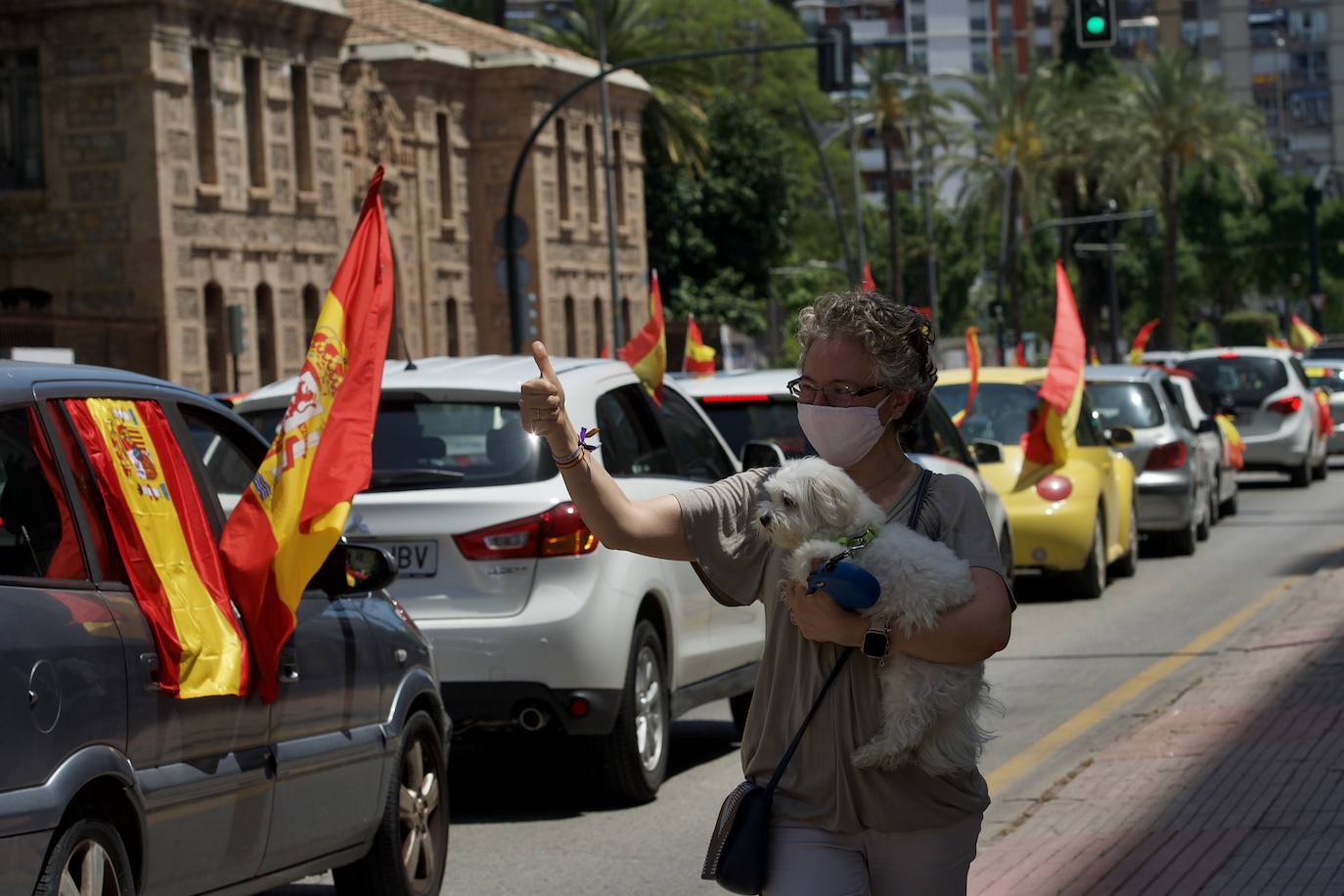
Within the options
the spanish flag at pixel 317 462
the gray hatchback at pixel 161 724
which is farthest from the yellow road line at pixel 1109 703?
the spanish flag at pixel 317 462

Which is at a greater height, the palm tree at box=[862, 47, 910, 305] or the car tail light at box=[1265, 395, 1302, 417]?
the palm tree at box=[862, 47, 910, 305]

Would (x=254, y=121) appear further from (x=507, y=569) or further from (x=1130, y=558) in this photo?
(x=507, y=569)

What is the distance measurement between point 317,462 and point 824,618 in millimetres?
2894

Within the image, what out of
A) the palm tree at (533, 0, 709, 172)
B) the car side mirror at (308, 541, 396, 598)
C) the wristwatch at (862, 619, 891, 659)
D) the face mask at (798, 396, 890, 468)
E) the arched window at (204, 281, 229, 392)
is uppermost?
the palm tree at (533, 0, 709, 172)

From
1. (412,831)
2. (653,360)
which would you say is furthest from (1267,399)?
(412,831)

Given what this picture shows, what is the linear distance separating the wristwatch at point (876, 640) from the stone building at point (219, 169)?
31654 mm

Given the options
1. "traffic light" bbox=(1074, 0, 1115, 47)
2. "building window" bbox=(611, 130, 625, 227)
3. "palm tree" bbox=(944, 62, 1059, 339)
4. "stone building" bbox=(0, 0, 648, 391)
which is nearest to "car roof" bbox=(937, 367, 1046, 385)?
"traffic light" bbox=(1074, 0, 1115, 47)

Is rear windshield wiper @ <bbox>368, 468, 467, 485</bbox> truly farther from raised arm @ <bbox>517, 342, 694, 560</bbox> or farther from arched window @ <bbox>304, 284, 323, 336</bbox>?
arched window @ <bbox>304, 284, 323, 336</bbox>

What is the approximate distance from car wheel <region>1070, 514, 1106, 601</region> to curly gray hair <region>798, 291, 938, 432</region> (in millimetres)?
12298

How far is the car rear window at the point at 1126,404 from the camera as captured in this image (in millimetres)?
19344

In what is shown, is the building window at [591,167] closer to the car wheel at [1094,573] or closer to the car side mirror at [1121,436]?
the car side mirror at [1121,436]

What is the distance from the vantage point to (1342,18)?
14575 cm

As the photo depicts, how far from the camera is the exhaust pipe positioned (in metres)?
8.21

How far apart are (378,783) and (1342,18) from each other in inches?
5882
